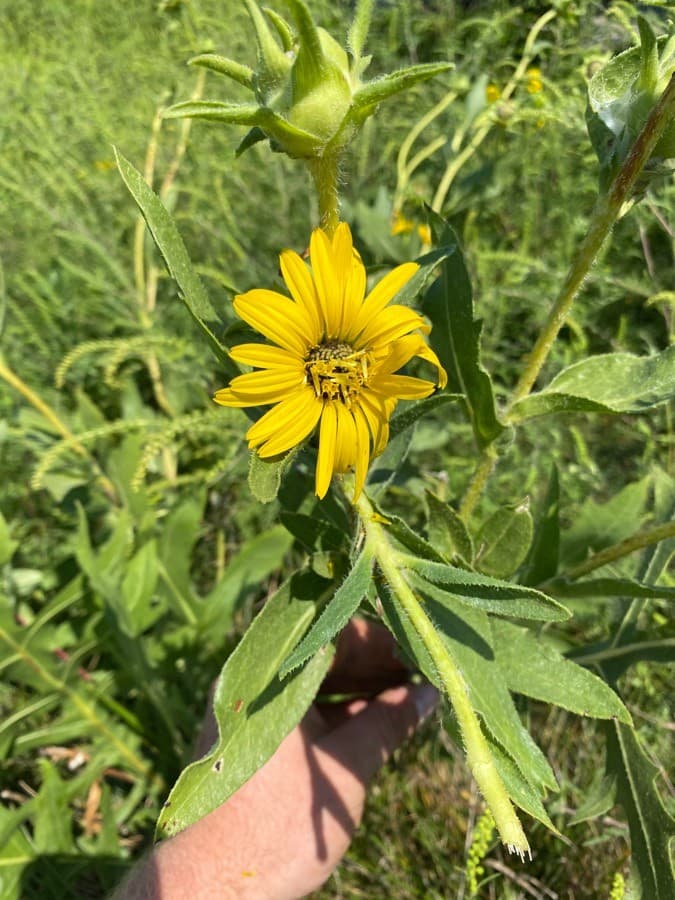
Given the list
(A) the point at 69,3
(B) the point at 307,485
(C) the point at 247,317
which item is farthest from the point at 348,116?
(A) the point at 69,3

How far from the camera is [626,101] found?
818 millimetres

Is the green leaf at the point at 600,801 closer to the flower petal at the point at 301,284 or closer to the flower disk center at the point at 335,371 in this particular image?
the flower disk center at the point at 335,371

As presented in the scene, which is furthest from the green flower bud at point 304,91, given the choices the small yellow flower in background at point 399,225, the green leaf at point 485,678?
the small yellow flower in background at point 399,225

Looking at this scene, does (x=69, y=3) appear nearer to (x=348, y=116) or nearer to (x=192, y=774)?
(x=348, y=116)

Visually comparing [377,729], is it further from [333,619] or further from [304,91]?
[304,91]

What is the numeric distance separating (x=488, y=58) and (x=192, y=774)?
3086 mm

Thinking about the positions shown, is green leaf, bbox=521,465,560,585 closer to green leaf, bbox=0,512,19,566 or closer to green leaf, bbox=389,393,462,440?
green leaf, bbox=389,393,462,440

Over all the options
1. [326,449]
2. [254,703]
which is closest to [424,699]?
[254,703]

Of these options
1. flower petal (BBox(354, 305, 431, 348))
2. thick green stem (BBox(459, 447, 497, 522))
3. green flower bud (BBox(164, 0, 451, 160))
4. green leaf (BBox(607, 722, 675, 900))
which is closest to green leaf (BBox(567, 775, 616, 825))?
green leaf (BBox(607, 722, 675, 900))

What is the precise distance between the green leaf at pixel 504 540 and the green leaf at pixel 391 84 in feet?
2.02

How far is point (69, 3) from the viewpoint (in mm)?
4621

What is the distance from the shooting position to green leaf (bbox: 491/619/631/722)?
0.98 metres

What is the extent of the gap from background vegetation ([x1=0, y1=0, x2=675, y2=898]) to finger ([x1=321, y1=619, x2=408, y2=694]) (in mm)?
206

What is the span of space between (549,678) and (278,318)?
26.1 inches
